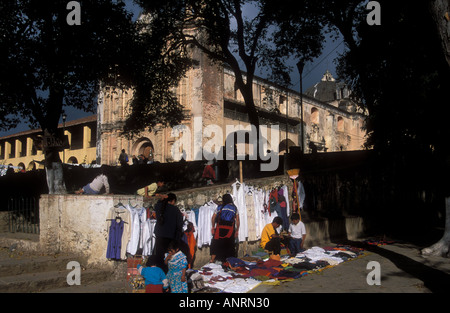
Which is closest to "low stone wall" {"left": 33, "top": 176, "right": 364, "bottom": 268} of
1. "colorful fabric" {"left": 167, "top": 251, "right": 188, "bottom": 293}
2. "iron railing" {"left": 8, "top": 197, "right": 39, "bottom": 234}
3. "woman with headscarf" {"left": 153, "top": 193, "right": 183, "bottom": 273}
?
"woman with headscarf" {"left": 153, "top": 193, "right": 183, "bottom": 273}

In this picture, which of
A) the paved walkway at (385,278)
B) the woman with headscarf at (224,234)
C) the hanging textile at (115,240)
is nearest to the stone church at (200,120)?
the woman with headscarf at (224,234)

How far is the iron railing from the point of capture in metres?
9.93

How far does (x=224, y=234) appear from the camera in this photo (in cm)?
877

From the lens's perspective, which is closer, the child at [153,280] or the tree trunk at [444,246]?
the child at [153,280]

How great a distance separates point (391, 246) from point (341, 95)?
43359 mm

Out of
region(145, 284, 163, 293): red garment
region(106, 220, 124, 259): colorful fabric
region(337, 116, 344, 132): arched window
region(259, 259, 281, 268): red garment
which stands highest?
region(337, 116, 344, 132): arched window

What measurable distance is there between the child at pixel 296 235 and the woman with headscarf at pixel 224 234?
1802 mm

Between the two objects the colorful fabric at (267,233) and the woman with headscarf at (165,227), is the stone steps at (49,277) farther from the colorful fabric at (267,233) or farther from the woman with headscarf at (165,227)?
the colorful fabric at (267,233)

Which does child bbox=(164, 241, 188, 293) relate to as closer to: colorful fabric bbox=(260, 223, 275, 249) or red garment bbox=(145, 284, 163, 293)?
red garment bbox=(145, 284, 163, 293)

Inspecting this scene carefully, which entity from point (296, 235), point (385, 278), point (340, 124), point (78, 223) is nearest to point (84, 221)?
point (78, 223)

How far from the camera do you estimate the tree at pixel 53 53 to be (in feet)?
34.2

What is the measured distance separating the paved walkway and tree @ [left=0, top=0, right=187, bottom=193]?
693cm
